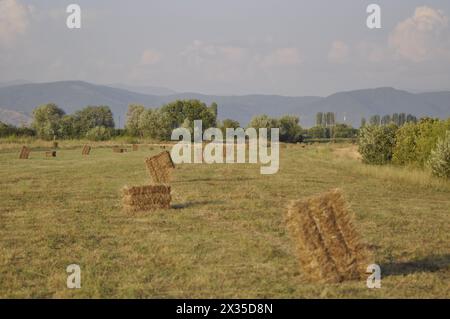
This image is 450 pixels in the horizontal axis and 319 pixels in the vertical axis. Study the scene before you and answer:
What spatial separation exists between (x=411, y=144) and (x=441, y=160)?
7407mm

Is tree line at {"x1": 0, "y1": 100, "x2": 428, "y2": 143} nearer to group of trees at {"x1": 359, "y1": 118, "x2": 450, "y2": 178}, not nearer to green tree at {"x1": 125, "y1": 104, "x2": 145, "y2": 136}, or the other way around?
green tree at {"x1": 125, "y1": 104, "x2": 145, "y2": 136}

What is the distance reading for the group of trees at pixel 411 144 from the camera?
28236 mm

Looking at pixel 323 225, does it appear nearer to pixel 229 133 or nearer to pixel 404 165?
pixel 404 165

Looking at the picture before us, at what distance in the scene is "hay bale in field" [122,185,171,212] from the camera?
54.3ft

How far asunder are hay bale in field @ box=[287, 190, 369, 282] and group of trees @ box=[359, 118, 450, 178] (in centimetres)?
2002

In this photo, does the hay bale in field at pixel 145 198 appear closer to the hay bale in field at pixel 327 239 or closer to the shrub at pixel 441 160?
the hay bale in field at pixel 327 239

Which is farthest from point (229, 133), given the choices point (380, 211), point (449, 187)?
point (380, 211)

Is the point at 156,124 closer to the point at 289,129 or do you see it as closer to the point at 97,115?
the point at 289,129

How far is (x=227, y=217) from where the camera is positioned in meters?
16.0

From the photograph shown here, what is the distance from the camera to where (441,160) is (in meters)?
27.8

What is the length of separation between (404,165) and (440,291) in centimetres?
2873

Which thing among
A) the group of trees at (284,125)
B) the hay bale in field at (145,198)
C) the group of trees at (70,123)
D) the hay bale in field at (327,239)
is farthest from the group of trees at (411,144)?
the group of trees at (284,125)

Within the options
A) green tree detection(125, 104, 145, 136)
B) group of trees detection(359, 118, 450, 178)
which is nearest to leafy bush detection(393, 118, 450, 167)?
group of trees detection(359, 118, 450, 178)
